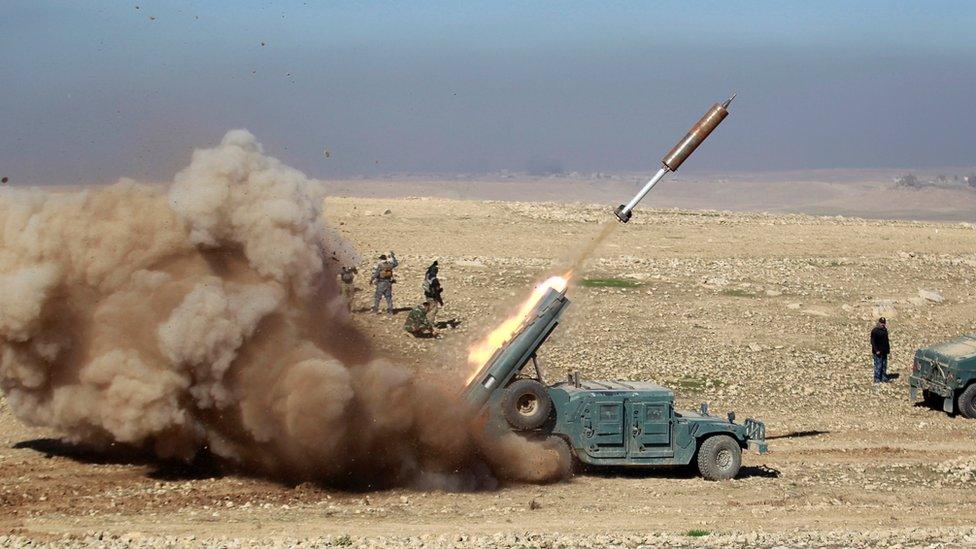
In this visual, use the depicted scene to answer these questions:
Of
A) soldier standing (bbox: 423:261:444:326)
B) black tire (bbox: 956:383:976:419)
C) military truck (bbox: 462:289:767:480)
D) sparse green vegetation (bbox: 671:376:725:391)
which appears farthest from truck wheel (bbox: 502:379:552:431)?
soldier standing (bbox: 423:261:444:326)

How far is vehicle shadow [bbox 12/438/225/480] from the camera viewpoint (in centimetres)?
1917

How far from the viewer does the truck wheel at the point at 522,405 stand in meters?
19.4

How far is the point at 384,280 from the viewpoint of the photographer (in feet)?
105

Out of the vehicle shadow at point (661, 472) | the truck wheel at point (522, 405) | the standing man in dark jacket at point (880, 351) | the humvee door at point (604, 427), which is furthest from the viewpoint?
the standing man in dark jacket at point (880, 351)

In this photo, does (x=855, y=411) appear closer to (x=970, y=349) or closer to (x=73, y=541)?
(x=970, y=349)

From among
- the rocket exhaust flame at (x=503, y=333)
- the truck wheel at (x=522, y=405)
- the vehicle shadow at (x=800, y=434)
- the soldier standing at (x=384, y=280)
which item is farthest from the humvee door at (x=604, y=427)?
the soldier standing at (x=384, y=280)

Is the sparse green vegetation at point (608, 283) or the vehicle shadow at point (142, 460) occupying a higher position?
the sparse green vegetation at point (608, 283)

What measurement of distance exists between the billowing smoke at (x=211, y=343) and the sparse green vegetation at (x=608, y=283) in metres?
19.0

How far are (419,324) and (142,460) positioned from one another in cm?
1164

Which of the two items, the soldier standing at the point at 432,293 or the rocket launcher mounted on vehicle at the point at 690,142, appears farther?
the soldier standing at the point at 432,293

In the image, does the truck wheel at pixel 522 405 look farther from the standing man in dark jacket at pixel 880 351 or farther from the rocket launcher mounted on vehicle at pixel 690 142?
the standing man in dark jacket at pixel 880 351

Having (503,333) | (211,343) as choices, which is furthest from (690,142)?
(211,343)

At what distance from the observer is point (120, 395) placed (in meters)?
18.0

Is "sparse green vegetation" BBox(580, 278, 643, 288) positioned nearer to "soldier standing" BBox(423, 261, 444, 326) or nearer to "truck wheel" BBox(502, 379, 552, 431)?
"soldier standing" BBox(423, 261, 444, 326)
